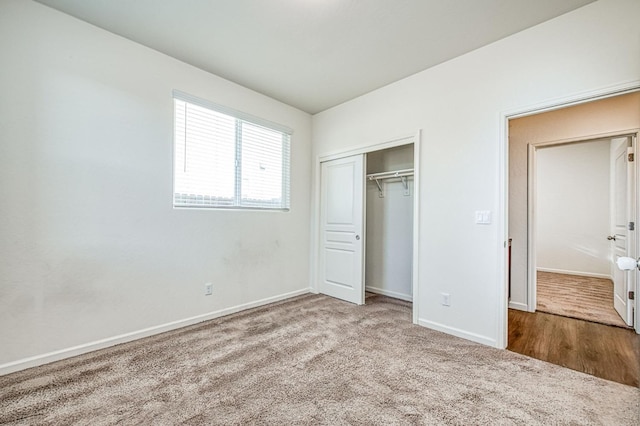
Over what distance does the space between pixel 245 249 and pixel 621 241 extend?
4.65 metres

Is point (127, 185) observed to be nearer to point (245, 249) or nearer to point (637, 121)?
point (245, 249)

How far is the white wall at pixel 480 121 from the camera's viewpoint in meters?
2.04

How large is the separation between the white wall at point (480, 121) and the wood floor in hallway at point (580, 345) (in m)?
0.40

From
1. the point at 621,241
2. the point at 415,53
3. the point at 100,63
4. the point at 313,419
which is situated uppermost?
the point at 415,53

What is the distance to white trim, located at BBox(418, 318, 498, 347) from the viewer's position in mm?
2479

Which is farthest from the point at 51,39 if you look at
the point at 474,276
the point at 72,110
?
the point at 474,276

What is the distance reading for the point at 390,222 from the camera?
414 cm

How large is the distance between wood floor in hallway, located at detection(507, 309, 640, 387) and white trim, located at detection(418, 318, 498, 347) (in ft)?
0.56

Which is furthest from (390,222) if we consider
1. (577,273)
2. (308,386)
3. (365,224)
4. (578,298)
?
(577,273)

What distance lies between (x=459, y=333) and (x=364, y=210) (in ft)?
5.89

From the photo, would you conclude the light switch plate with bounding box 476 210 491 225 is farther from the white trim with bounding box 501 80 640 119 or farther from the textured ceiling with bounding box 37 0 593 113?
the textured ceiling with bounding box 37 0 593 113

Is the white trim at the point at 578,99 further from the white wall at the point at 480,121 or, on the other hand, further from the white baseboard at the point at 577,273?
the white baseboard at the point at 577,273

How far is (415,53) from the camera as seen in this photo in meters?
2.70

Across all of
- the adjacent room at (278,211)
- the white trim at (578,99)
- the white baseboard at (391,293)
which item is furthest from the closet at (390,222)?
the white trim at (578,99)
